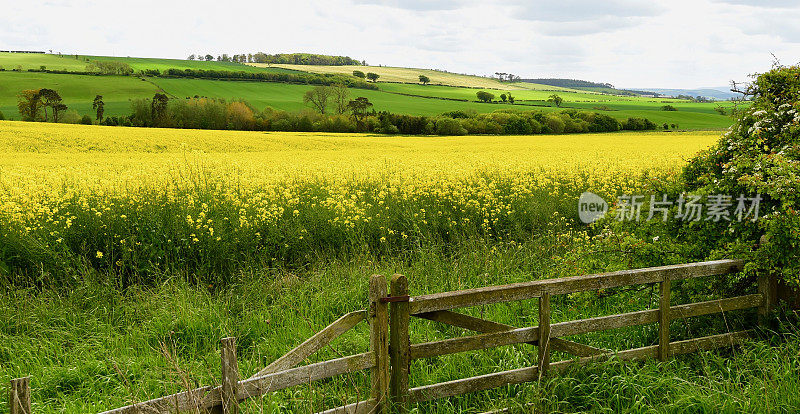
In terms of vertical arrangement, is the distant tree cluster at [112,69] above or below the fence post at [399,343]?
above

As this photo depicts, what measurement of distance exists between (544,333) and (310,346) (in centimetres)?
190

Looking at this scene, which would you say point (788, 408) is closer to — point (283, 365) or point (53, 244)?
point (283, 365)

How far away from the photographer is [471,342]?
4234mm

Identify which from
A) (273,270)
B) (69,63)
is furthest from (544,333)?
(69,63)

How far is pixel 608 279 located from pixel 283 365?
2.78m

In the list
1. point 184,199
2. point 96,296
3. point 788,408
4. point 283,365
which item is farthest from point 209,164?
point 788,408

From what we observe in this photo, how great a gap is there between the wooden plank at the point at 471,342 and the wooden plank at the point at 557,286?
27 centimetres

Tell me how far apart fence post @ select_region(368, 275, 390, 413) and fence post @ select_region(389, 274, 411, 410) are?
0.05m

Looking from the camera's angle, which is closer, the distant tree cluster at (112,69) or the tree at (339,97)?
the tree at (339,97)

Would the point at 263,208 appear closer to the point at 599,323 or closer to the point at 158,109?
the point at 599,323

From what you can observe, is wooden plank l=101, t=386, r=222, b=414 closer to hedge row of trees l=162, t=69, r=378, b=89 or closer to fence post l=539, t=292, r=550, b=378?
fence post l=539, t=292, r=550, b=378

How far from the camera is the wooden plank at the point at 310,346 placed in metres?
3.62

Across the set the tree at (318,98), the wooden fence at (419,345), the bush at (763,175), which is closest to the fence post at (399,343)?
the wooden fence at (419,345)

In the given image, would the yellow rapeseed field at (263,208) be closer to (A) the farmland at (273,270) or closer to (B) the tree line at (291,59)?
(A) the farmland at (273,270)
